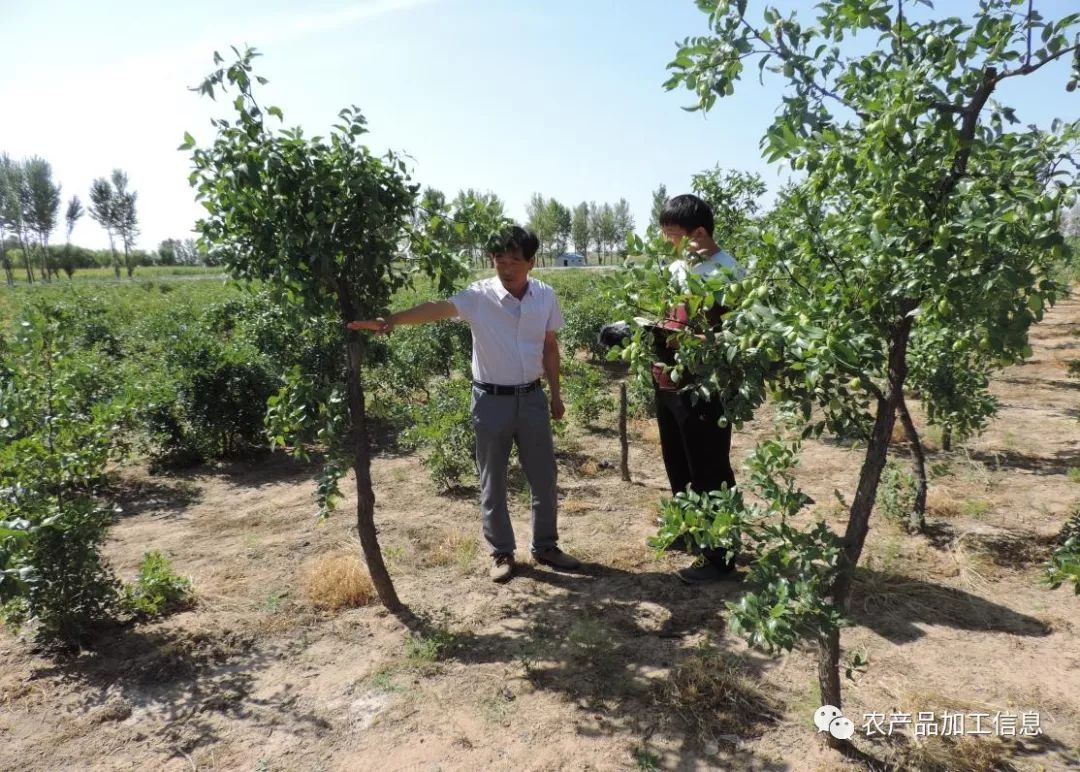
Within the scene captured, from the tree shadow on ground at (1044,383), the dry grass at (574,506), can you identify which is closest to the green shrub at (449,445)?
the dry grass at (574,506)

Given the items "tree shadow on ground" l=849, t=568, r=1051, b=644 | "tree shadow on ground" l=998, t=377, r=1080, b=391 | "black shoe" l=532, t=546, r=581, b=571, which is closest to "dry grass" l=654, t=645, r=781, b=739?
"tree shadow on ground" l=849, t=568, r=1051, b=644

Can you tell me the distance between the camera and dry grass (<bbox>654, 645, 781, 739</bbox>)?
8.30ft

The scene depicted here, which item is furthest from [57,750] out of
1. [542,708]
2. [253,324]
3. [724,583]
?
[253,324]

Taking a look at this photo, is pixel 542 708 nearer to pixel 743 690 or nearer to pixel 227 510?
pixel 743 690

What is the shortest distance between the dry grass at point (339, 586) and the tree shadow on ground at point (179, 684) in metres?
0.41

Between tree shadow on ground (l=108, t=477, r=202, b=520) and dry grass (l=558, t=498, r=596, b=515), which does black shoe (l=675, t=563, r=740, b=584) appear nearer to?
dry grass (l=558, t=498, r=596, b=515)

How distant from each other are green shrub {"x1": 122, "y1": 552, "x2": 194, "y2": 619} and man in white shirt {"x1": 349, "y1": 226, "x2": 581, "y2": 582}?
66.3 inches

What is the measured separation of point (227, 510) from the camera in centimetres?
513

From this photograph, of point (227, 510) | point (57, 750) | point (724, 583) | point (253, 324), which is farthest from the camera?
Answer: point (253, 324)

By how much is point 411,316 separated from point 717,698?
6.96ft

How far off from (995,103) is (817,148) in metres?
0.45

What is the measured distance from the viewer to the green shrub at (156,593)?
337 cm

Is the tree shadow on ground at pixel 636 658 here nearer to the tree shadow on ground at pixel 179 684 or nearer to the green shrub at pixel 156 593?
the tree shadow on ground at pixel 179 684

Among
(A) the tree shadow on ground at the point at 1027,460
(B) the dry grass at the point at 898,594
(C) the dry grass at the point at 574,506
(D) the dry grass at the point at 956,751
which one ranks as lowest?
(D) the dry grass at the point at 956,751
